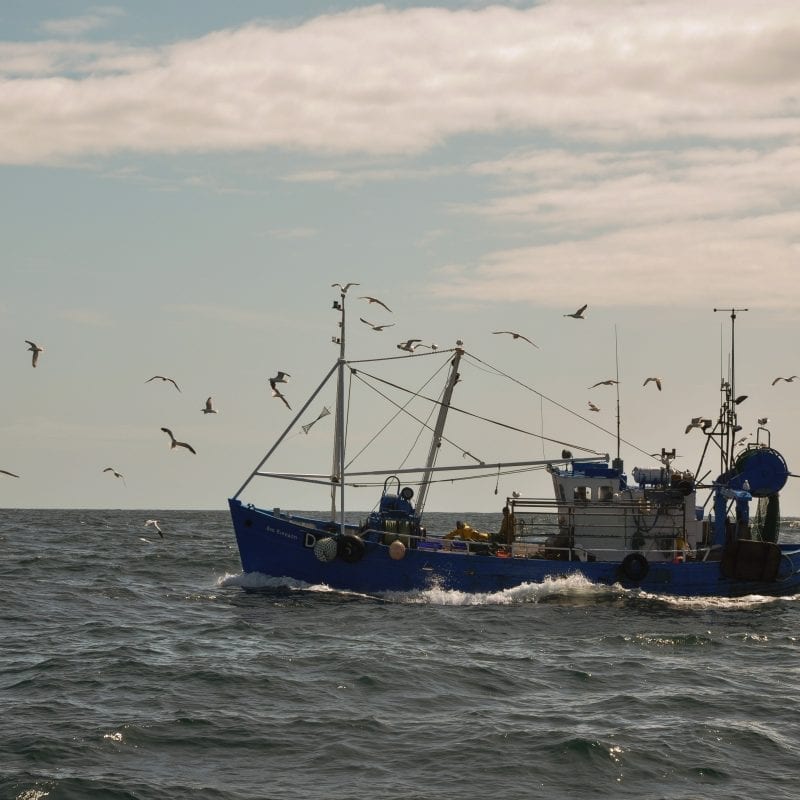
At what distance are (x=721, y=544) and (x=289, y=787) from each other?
2715cm

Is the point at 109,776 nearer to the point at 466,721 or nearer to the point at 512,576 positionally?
the point at 466,721

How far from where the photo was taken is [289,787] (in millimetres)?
16734

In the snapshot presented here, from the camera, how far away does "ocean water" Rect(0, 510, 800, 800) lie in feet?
56.7

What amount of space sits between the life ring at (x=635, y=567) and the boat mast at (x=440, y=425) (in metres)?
6.86

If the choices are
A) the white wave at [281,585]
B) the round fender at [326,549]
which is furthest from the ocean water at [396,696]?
the round fender at [326,549]

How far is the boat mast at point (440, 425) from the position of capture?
40.6 meters

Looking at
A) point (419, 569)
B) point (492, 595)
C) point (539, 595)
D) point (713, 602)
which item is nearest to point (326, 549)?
point (419, 569)

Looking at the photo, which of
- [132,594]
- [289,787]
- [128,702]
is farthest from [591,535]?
[289,787]

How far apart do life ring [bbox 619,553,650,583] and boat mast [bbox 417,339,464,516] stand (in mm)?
6862

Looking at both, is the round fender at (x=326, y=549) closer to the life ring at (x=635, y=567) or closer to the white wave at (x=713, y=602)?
the life ring at (x=635, y=567)

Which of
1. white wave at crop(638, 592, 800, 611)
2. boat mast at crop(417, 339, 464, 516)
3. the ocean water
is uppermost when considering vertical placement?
boat mast at crop(417, 339, 464, 516)

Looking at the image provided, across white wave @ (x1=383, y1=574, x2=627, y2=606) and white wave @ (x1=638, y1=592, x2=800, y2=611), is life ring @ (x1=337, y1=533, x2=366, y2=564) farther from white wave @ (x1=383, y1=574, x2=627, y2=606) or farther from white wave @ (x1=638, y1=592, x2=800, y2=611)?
white wave @ (x1=638, y1=592, x2=800, y2=611)

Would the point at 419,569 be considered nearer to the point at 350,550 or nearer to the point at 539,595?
the point at 350,550

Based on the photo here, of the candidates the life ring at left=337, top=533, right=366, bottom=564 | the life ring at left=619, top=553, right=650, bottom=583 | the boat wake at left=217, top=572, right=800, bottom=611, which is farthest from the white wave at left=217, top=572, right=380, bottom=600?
the life ring at left=619, top=553, right=650, bottom=583
